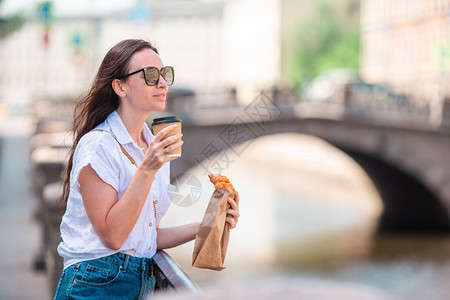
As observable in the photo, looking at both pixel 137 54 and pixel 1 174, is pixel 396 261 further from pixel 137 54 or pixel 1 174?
pixel 137 54

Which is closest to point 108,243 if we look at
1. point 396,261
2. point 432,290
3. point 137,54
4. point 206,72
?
point 137,54

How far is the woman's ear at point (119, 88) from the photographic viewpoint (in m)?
2.16

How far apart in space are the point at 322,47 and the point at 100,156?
1950 inches

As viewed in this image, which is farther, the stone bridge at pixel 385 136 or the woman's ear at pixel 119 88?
the stone bridge at pixel 385 136

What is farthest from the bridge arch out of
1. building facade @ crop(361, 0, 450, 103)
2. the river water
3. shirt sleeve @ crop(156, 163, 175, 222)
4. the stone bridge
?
shirt sleeve @ crop(156, 163, 175, 222)

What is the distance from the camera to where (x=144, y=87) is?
212 centimetres

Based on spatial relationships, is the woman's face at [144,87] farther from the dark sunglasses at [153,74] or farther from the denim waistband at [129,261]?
the denim waistband at [129,261]

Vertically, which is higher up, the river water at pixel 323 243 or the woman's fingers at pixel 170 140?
the woman's fingers at pixel 170 140

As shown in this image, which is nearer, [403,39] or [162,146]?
[162,146]

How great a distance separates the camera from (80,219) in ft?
7.00

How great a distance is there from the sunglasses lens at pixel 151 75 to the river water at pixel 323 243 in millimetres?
6551

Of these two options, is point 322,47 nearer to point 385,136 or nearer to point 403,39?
point 403,39

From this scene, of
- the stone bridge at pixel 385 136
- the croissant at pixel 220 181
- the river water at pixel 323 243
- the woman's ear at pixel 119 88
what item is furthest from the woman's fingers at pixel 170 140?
the stone bridge at pixel 385 136

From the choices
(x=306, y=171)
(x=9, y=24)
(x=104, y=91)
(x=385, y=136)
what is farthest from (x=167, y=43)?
(x=104, y=91)
